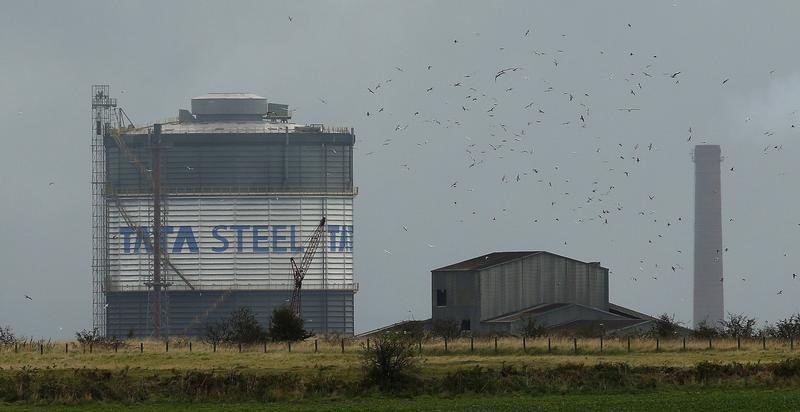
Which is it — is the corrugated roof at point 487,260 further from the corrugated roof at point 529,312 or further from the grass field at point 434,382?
the grass field at point 434,382

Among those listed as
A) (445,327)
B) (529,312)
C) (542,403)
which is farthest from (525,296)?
(542,403)

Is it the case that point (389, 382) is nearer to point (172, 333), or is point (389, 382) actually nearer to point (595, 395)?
point (595, 395)

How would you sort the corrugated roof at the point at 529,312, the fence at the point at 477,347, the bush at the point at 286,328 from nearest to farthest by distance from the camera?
the fence at the point at 477,347 < the bush at the point at 286,328 < the corrugated roof at the point at 529,312

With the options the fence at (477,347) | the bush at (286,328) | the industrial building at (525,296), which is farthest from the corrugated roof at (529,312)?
the fence at (477,347)

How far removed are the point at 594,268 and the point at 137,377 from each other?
95624 millimetres

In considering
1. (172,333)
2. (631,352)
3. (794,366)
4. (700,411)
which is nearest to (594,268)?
(172,333)

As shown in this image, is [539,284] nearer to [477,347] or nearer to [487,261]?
[487,261]

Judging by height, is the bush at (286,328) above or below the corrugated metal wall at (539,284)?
below

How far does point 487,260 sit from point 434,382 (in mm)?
87623

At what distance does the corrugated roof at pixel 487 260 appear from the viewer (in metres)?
140

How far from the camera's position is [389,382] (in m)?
56.3

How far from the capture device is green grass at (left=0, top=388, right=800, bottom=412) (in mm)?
46969

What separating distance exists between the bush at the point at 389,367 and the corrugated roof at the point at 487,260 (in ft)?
265

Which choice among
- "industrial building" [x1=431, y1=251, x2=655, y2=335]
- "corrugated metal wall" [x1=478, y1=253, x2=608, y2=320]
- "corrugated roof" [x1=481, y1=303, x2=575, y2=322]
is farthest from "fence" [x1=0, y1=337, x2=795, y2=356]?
"corrugated metal wall" [x1=478, y1=253, x2=608, y2=320]
